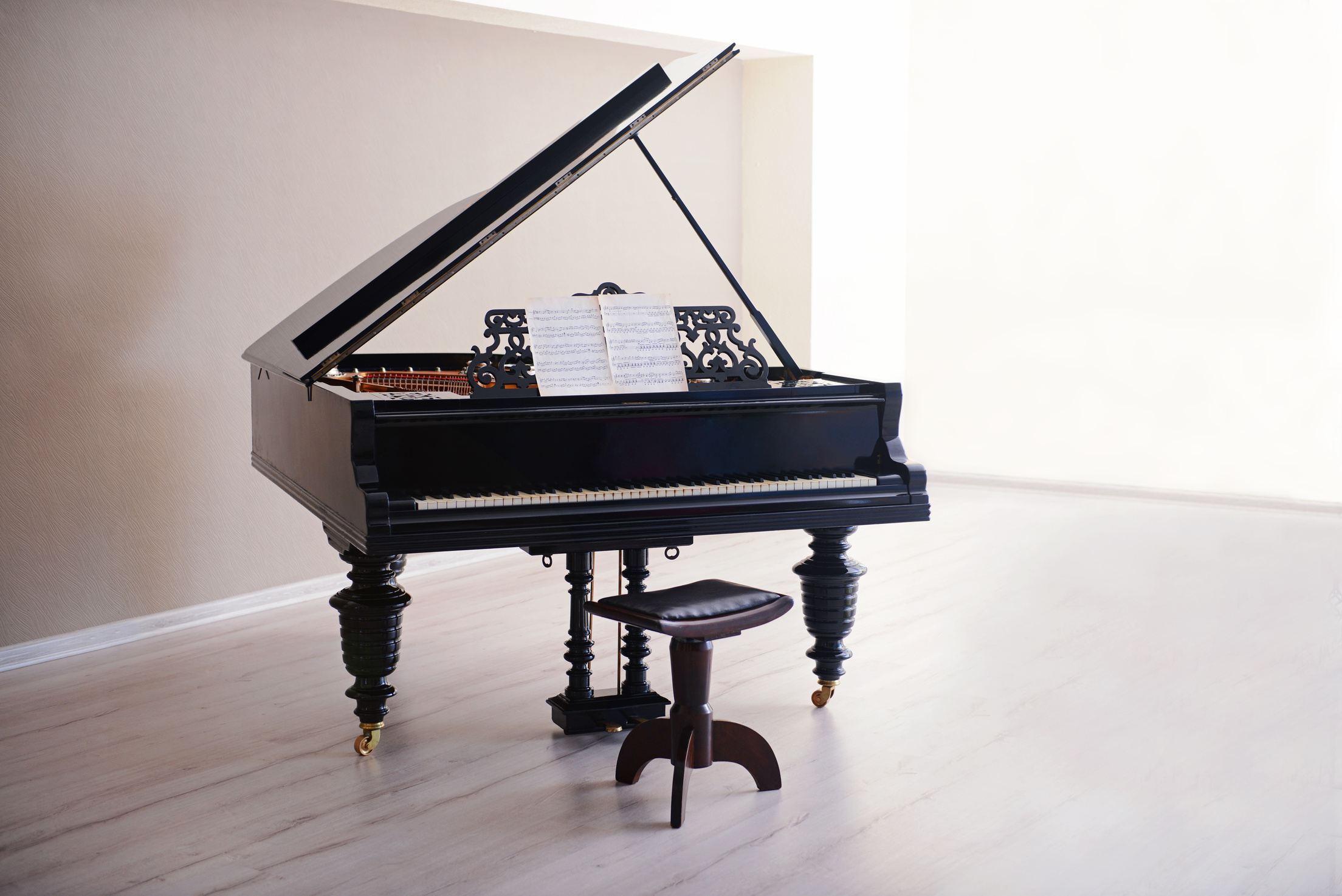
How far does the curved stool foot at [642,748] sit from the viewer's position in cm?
298

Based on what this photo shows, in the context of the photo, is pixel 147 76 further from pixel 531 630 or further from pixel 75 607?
pixel 531 630

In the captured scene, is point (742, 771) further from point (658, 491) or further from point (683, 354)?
point (683, 354)

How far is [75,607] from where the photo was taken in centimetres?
422

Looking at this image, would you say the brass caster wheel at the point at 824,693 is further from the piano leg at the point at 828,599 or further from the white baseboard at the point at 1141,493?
the white baseboard at the point at 1141,493

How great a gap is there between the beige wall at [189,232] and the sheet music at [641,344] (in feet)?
6.82

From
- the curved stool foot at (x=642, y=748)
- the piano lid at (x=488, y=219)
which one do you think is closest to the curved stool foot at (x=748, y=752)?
the curved stool foot at (x=642, y=748)

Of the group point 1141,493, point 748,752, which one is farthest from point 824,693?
point 1141,493

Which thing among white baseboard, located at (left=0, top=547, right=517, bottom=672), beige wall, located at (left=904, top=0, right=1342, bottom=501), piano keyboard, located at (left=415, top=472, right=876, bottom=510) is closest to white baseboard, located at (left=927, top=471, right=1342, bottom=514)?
beige wall, located at (left=904, top=0, right=1342, bottom=501)

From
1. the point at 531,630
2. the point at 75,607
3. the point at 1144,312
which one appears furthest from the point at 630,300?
the point at 1144,312

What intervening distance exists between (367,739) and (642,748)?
753mm

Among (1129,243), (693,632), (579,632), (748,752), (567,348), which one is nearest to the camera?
(693,632)

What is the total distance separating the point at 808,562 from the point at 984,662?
86 cm

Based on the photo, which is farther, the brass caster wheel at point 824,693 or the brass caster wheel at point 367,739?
the brass caster wheel at point 824,693

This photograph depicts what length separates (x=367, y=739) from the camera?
3221 millimetres
